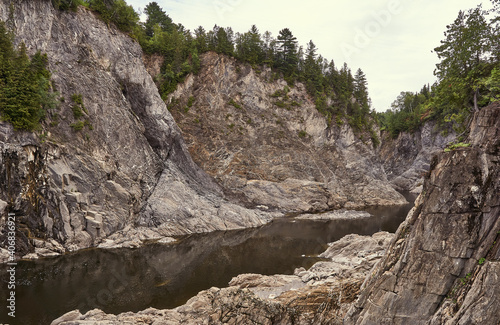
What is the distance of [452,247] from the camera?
11.9 meters

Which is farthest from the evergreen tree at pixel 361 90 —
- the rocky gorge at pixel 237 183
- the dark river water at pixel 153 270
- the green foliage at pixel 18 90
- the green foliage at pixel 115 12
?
the green foliage at pixel 18 90

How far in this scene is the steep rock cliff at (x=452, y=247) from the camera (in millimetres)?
11070

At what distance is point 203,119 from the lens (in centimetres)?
6000

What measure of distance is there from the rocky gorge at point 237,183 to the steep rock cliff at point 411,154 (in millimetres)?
488

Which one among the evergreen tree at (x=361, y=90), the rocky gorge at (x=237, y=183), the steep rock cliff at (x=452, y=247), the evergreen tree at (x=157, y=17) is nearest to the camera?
the steep rock cliff at (x=452, y=247)

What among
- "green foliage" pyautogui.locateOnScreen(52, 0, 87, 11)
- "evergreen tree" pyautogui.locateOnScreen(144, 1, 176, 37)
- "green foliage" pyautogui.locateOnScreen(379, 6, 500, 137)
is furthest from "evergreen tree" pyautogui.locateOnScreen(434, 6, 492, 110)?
"evergreen tree" pyautogui.locateOnScreen(144, 1, 176, 37)

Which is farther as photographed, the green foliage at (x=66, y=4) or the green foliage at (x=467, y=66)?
the green foliage at (x=66, y=4)

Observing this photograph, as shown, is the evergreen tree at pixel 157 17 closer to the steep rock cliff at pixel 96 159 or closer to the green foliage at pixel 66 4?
the steep rock cliff at pixel 96 159

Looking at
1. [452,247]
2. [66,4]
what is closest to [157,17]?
[66,4]

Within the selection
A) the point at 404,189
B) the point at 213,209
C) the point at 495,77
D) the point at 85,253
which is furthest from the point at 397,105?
the point at 85,253

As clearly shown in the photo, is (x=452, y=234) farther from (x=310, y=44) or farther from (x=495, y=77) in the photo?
(x=310, y=44)

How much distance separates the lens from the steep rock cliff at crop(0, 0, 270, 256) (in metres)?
29.5

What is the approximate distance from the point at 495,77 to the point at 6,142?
40.2 m

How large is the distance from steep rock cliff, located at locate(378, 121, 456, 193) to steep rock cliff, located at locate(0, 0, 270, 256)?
60135 mm
